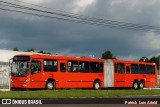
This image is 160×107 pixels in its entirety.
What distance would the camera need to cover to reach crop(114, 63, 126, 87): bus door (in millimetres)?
42719

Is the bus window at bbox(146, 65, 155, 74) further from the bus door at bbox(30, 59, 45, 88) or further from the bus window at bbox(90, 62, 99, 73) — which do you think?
the bus door at bbox(30, 59, 45, 88)

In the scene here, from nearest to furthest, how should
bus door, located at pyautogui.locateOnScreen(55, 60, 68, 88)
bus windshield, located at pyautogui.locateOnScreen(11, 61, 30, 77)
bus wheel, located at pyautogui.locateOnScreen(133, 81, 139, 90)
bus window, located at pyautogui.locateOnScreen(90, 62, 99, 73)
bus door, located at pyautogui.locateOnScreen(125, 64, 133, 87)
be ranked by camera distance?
1. bus windshield, located at pyautogui.locateOnScreen(11, 61, 30, 77)
2. bus door, located at pyautogui.locateOnScreen(55, 60, 68, 88)
3. bus window, located at pyautogui.locateOnScreen(90, 62, 99, 73)
4. bus door, located at pyautogui.locateOnScreen(125, 64, 133, 87)
5. bus wheel, located at pyautogui.locateOnScreen(133, 81, 139, 90)

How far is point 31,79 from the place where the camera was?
34406mm

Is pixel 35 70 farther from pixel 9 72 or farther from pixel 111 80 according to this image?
pixel 111 80

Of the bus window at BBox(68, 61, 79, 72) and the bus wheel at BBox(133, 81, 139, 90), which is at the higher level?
the bus window at BBox(68, 61, 79, 72)

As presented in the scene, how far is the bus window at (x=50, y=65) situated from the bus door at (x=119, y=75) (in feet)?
27.6

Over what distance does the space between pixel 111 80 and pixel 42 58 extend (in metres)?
9.48

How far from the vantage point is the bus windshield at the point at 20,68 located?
1358 inches

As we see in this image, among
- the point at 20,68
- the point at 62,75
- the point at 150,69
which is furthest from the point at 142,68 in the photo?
the point at 20,68

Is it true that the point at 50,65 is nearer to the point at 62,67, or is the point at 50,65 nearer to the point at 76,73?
the point at 62,67

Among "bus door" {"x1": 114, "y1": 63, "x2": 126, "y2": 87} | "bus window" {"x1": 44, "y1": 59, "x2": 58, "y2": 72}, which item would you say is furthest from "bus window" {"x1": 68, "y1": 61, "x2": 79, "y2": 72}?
"bus door" {"x1": 114, "y1": 63, "x2": 126, "y2": 87}

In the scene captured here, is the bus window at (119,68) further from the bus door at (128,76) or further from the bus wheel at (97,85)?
the bus wheel at (97,85)

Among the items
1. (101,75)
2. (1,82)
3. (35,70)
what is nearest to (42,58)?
(35,70)

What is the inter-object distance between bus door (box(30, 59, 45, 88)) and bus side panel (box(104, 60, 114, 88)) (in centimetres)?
858
